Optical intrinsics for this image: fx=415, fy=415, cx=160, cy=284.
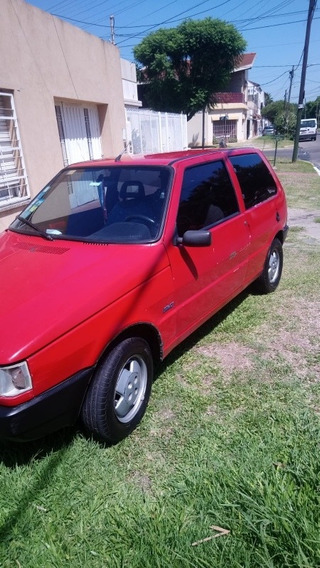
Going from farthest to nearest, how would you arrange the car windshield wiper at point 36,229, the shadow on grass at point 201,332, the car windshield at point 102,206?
the shadow on grass at point 201,332, the car windshield wiper at point 36,229, the car windshield at point 102,206

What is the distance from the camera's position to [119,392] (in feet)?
8.43

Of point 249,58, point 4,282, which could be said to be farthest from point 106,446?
point 249,58

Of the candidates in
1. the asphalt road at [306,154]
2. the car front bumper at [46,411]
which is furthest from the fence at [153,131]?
the car front bumper at [46,411]

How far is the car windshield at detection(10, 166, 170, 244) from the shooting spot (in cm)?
296

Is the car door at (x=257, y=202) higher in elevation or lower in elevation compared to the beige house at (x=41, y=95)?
lower

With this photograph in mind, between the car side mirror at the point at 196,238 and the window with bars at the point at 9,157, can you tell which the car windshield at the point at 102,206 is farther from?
the window with bars at the point at 9,157

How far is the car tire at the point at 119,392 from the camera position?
2.38m

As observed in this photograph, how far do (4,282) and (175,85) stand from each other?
40199 millimetres

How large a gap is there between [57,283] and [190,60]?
40.8 metres

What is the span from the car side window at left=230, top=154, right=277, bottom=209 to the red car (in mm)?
25

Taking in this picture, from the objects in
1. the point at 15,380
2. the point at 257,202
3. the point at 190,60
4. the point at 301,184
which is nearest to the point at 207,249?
the point at 257,202

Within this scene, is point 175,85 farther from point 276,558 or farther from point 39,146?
point 276,558

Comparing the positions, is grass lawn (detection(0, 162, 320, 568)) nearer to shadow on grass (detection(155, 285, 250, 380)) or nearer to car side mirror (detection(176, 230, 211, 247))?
shadow on grass (detection(155, 285, 250, 380))

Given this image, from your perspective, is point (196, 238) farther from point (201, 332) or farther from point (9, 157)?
point (9, 157)
